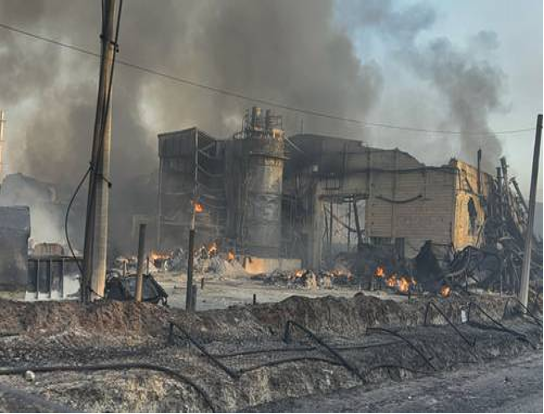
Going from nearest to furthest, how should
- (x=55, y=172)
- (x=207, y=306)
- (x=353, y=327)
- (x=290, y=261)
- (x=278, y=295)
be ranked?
(x=353, y=327), (x=207, y=306), (x=278, y=295), (x=290, y=261), (x=55, y=172)

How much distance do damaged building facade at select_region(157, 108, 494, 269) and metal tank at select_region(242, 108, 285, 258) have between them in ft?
0.20

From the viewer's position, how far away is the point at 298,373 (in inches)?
331

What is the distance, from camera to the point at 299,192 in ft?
125

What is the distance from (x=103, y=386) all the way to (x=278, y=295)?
1513 centimetres

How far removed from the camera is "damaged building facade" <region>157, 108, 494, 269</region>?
32000mm

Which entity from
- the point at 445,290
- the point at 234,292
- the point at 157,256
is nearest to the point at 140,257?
the point at 234,292

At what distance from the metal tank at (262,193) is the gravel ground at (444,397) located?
25.1 metres

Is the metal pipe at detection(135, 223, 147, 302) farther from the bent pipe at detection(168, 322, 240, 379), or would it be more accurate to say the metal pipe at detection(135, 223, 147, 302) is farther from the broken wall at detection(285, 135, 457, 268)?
the broken wall at detection(285, 135, 457, 268)

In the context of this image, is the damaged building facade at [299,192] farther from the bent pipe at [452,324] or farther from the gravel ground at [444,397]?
the gravel ground at [444,397]

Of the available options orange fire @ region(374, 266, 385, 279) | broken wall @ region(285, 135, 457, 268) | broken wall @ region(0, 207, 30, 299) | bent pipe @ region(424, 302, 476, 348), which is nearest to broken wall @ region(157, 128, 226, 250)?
broken wall @ region(285, 135, 457, 268)

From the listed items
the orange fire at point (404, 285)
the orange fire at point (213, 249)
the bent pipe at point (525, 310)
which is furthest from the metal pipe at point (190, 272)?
the orange fire at point (213, 249)

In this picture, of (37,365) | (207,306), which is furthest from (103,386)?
(207,306)

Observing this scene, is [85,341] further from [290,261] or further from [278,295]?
[290,261]

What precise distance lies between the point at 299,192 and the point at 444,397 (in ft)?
98.8
